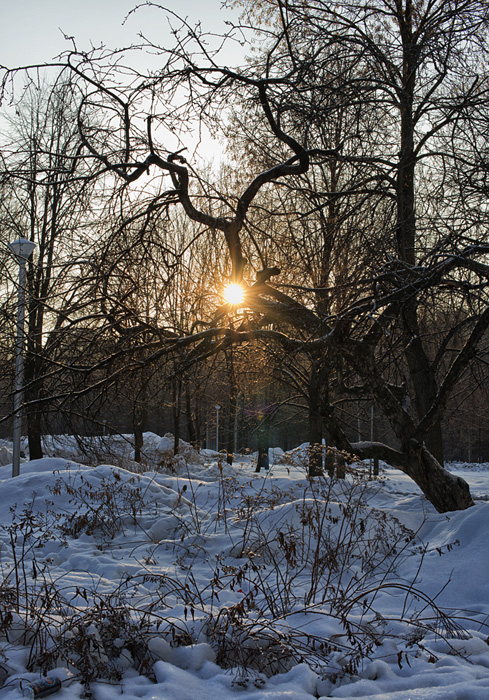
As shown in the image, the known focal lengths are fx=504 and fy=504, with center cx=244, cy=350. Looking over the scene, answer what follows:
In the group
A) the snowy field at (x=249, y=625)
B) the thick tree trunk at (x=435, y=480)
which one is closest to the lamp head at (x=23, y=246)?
the snowy field at (x=249, y=625)

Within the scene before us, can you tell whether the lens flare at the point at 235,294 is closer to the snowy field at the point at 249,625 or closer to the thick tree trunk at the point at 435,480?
the snowy field at the point at 249,625

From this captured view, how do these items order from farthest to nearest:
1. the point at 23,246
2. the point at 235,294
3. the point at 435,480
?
1. the point at 23,246
2. the point at 435,480
3. the point at 235,294

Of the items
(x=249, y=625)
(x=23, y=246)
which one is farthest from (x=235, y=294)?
(x=23, y=246)

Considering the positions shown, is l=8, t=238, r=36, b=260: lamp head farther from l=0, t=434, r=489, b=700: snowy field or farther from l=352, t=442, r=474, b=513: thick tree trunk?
l=352, t=442, r=474, b=513: thick tree trunk

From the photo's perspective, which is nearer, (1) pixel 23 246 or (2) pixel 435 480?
(2) pixel 435 480

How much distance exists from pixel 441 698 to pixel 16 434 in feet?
25.4

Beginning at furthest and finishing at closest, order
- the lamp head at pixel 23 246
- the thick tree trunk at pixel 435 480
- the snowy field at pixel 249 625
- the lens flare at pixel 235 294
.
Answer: the lamp head at pixel 23 246 < the thick tree trunk at pixel 435 480 < the lens flare at pixel 235 294 < the snowy field at pixel 249 625

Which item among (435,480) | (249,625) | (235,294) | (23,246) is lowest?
(249,625)

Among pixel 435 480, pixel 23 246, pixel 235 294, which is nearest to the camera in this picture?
pixel 235 294

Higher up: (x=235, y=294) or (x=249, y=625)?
(x=235, y=294)

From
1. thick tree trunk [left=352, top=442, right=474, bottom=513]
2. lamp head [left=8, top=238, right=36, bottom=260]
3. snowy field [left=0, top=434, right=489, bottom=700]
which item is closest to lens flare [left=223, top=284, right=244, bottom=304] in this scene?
snowy field [left=0, top=434, right=489, bottom=700]

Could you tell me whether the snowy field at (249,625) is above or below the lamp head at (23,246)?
below

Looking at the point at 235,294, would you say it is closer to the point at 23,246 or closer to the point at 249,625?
the point at 249,625

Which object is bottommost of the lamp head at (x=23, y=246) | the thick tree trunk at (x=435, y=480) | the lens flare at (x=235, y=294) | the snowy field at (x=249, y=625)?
the snowy field at (x=249, y=625)
